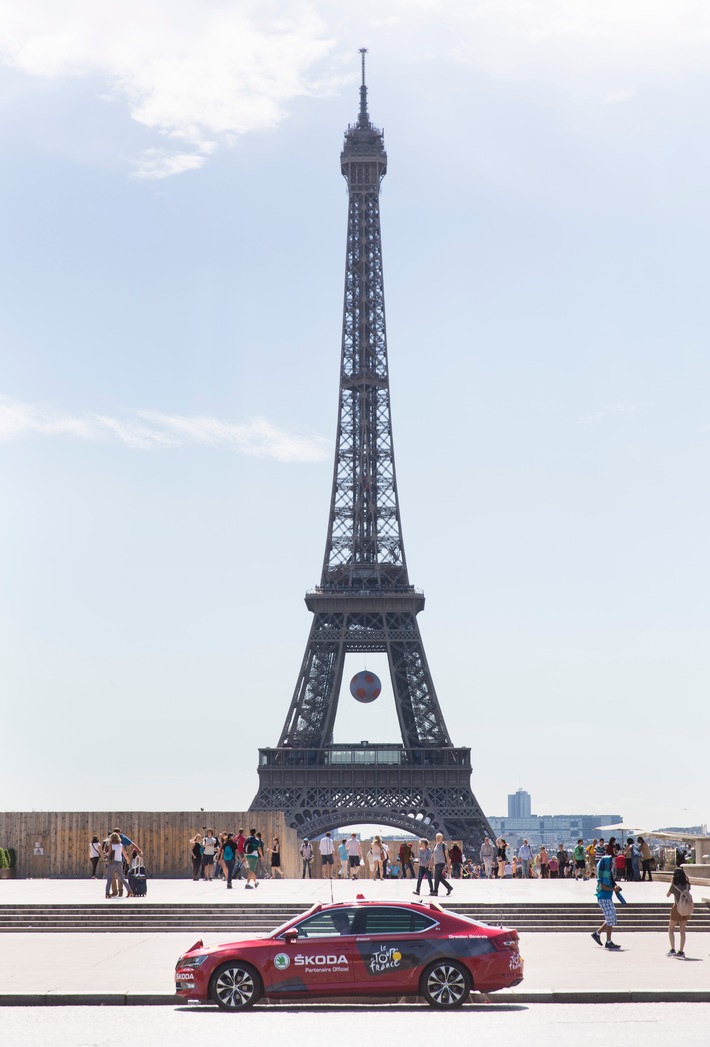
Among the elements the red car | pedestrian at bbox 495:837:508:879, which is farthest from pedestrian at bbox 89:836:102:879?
the red car

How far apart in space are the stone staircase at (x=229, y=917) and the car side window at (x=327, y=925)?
10272 mm

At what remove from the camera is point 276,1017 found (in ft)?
57.9

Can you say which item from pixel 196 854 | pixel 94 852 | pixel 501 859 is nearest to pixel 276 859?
pixel 196 854

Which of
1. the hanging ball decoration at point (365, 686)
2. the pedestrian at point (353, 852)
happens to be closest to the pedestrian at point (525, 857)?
the pedestrian at point (353, 852)

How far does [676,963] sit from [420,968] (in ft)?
20.6

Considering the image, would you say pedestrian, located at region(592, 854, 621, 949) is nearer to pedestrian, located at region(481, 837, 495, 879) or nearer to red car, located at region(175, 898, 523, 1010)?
red car, located at region(175, 898, 523, 1010)

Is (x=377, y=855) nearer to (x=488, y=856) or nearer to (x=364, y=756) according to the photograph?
(x=488, y=856)

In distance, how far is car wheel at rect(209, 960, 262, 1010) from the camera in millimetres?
18234

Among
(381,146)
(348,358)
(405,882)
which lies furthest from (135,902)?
(381,146)

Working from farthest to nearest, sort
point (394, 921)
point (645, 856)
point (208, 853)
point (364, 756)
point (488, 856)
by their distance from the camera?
point (364, 756) → point (488, 856) → point (645, 856) → point (208, 853) → point (394, 921)

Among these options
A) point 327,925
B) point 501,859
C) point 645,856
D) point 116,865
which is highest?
point 327,925

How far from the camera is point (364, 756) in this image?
78.6 metres

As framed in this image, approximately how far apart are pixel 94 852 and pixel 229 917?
1137 centimetres

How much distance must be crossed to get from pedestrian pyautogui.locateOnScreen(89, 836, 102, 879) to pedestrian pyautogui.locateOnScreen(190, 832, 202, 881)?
8.94 feet
